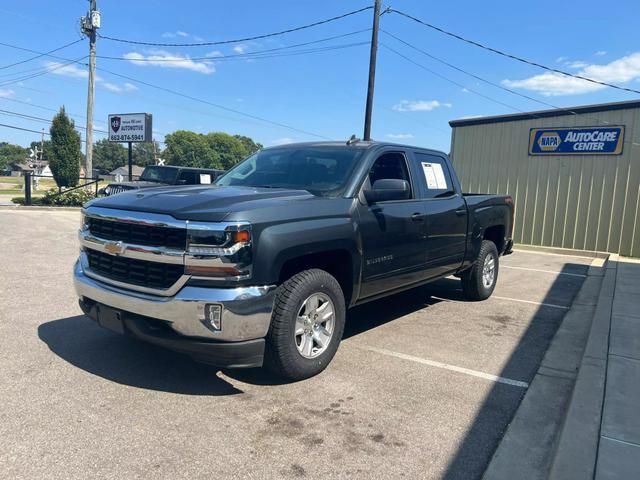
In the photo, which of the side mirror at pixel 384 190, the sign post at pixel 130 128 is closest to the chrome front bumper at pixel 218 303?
the side mirror at pixel 384 190

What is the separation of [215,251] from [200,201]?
0.53m

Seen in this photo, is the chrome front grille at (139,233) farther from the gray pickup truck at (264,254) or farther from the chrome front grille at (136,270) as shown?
the chrome front grille at (136,270)

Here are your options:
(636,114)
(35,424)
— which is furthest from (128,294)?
(636,114)

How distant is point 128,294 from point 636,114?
14.0m

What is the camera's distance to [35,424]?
3.23 m

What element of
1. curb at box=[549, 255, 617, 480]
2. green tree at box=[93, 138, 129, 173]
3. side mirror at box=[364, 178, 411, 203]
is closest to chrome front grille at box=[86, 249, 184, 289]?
side mirror at box=[364, 178, 411, 203]

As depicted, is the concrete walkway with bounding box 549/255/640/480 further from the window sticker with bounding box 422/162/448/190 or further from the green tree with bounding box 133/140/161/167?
the green tree with bounding box 133/140/161/167

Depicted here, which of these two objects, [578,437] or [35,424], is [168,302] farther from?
[578,437]

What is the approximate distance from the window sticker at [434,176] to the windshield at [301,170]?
120 cm

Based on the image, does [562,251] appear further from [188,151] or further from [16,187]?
[188,151]

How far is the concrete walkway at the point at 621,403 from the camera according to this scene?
285 centimetres

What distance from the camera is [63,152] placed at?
2712 centimetres

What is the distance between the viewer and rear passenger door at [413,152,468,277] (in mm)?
5652

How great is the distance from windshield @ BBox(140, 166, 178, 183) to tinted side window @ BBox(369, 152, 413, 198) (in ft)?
38.4
